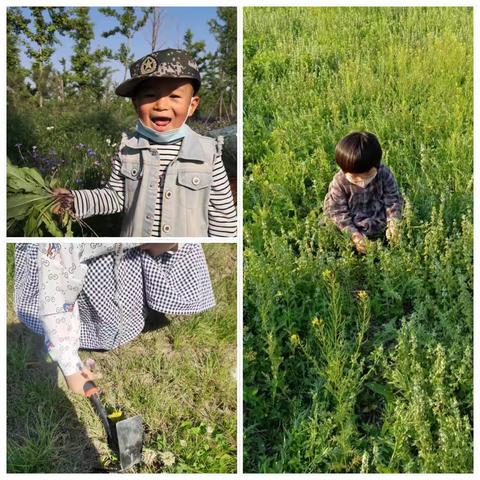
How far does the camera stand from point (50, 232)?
2318 millimetres

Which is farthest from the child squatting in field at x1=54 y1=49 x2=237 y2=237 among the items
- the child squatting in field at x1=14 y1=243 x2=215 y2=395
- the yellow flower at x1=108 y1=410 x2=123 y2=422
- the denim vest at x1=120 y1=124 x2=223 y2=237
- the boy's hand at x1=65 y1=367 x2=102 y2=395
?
the yellow flower at x1=108 y1=410 x2=123 y2=422

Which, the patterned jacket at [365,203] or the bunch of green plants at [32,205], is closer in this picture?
the bunch of green plants at [32,205]

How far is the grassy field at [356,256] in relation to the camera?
7.23 feet

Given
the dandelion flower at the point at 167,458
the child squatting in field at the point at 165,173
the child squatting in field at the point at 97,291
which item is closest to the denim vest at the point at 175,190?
the child squatting in field at the point at 165,173

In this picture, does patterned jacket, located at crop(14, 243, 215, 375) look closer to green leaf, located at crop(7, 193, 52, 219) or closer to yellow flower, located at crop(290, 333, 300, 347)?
green leaf, located at crop(7, 193, 52, 219)

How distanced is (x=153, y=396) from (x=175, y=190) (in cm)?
85

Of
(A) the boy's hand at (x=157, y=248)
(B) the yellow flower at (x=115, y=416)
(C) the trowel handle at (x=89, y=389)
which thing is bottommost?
(B) the yellow flower at (x=115, y=416)

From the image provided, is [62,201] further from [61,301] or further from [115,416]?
[115,416]

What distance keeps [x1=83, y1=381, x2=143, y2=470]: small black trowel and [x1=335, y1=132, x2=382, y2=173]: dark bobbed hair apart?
140cm

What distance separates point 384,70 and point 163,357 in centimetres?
203

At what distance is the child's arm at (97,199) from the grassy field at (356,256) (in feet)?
2.13

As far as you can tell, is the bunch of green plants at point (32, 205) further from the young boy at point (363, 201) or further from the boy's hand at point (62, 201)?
the young boy at point (363, 201)

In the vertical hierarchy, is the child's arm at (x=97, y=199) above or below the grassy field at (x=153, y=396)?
above
